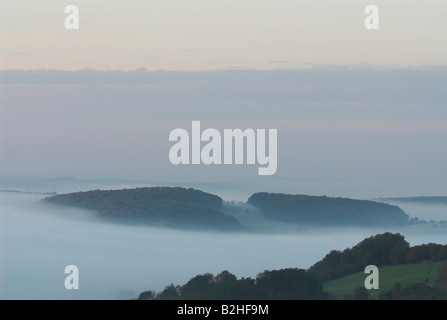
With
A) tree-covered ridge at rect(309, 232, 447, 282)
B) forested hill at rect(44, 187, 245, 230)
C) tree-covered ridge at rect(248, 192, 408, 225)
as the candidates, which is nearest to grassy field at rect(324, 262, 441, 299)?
tree-covered ridge at rect(309, 232, 447, 282)

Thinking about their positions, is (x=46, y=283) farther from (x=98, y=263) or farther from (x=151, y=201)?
(x=151, y=201)

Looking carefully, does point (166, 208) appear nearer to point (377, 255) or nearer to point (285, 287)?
point (377, 255)

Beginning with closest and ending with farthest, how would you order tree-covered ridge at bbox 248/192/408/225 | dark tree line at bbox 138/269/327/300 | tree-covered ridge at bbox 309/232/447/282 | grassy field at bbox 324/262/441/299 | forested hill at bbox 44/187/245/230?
dark tree line at bbox 138/269/327/300 → grassy field at bbox 324/262/441/299 → tree-covered ridge at bbox 309/232/447/282 → forested hill at bbox 44/187/245/230 → tree-covered ridge at bbox 248/192/408/225

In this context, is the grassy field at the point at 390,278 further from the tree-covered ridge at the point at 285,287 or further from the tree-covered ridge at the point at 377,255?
the tree-covered ridge at the point at 377,255

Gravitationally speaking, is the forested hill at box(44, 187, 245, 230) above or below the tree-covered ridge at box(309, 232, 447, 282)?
above

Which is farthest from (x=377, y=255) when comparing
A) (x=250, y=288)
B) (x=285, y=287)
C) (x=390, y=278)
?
(x=250, y=288)

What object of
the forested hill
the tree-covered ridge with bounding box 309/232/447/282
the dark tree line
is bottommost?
the dark tree line

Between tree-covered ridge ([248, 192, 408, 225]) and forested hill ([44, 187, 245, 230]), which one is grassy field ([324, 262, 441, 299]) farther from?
forested hill ([44, 187, 245, 230])

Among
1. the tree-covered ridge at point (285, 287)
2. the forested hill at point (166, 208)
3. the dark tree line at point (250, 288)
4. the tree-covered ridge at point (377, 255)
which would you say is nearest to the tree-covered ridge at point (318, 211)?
the forested hill at point (166, 208)
